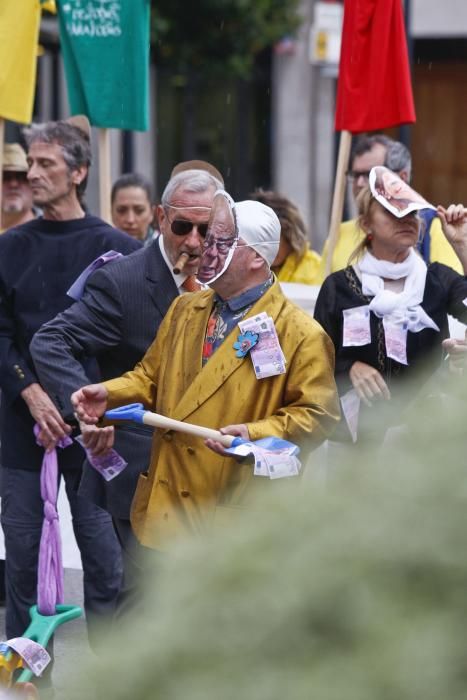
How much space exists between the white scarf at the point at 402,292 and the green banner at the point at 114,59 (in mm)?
2058

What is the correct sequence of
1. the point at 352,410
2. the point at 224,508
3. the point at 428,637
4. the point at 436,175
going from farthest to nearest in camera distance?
the point at 436,175, the point at 352,410, the point at 224,508, the point at 428,637

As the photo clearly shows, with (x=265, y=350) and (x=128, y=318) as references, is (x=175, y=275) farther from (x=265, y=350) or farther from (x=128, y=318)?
(x=265, y=350)

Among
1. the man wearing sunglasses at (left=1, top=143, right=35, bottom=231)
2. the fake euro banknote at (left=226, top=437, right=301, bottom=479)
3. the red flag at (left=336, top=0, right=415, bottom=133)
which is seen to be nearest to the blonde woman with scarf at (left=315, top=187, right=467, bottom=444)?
the fake euro banknote at (left=226, top=437, right=301, bottom=479)

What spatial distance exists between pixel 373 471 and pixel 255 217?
9.27 feet

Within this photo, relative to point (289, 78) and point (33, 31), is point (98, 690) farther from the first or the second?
point (289, 78)

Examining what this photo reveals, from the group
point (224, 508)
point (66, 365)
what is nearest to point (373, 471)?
point (224, 508)

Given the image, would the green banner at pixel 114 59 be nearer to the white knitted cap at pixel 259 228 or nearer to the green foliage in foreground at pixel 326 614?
the white knitted cap at pixel 259 228

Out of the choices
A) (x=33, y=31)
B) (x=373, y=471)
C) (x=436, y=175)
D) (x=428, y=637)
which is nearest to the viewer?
(x=428, y=637)

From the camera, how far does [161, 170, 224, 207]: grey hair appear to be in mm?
4293

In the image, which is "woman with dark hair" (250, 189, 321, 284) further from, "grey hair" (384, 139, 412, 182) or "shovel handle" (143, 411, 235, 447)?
"shovel handle" (143, 411, 235, 447)

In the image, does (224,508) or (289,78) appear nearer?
(224,508)

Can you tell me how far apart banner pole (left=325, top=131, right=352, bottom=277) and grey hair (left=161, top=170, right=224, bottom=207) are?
5.26 ft

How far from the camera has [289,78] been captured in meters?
19.7

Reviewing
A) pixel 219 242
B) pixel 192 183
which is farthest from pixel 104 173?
pixel 219 242
